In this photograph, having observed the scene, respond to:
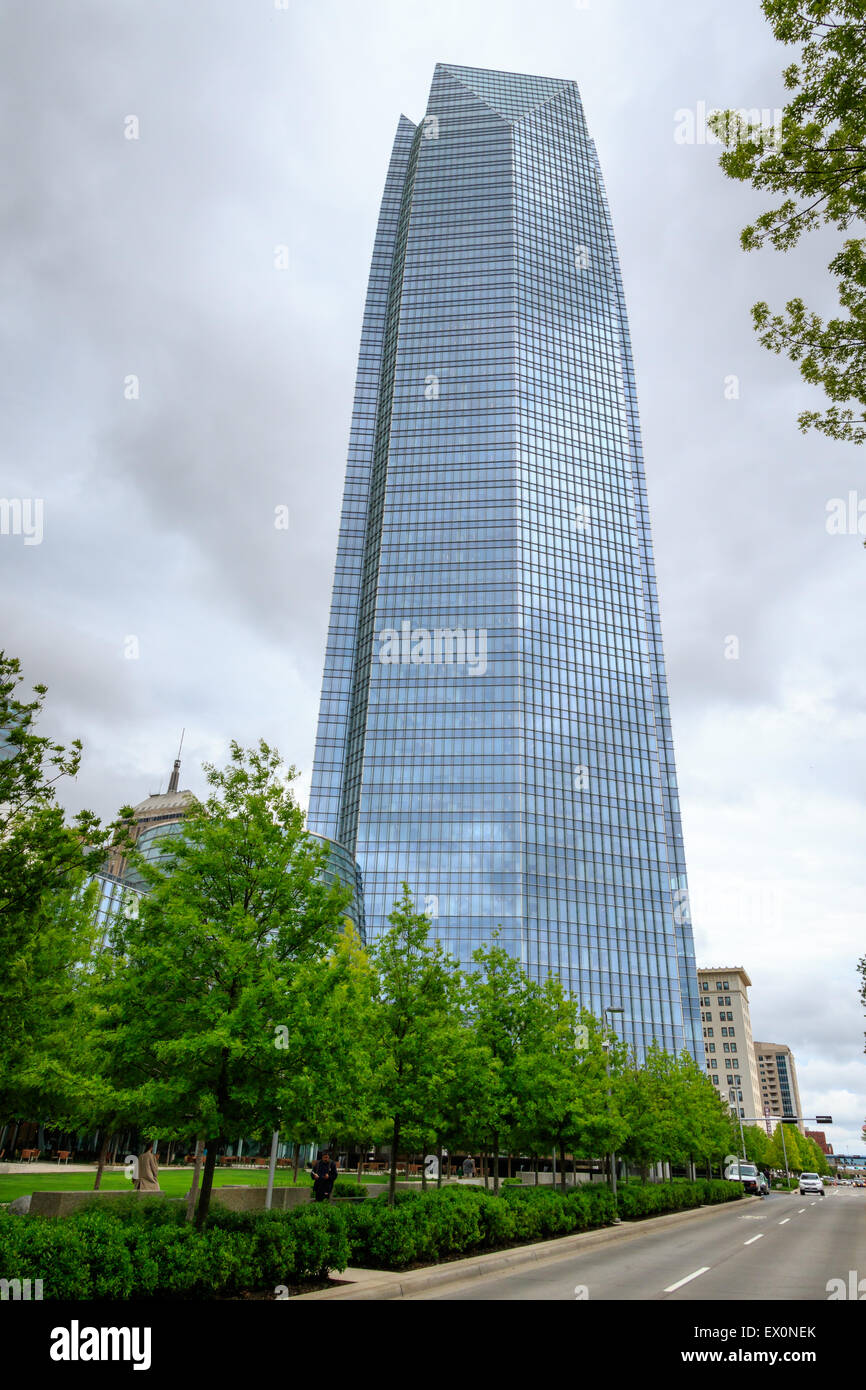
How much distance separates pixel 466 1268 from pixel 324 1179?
17.4 feet

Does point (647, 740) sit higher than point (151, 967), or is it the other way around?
point (647, 740)

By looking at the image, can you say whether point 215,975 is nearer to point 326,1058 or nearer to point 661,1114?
point 326,1058

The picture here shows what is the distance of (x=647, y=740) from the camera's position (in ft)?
370

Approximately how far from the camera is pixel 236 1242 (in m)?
12.1

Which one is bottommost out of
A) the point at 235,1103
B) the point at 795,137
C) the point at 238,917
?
the point at 235,1103

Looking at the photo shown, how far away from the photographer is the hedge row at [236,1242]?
384 inches

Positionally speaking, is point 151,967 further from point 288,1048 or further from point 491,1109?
point 491,1109

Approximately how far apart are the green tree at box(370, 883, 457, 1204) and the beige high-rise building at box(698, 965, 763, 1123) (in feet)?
527

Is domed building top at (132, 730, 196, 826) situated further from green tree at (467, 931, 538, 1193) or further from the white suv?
green tree at (467, 931, 538, 1193)

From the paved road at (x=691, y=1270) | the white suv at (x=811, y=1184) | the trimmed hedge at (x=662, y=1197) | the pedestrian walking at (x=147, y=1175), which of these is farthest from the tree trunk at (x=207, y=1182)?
the white suv at (x=811, y=1184)

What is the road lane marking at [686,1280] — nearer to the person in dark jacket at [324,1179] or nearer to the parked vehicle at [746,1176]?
the person in dark jacket at [324,1179]
